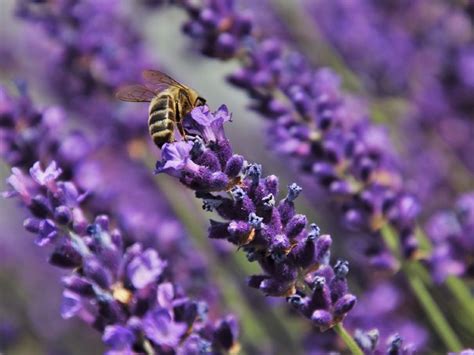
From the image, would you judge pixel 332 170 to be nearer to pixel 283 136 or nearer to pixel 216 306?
pixel 283 136

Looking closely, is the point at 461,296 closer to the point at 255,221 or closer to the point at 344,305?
the point at 344,305

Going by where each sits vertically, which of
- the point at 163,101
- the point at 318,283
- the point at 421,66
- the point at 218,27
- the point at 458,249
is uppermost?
the point at 421,66

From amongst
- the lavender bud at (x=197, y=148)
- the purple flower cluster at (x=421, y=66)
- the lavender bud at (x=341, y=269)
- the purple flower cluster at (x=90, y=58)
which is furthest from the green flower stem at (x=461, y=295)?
the purple flower cluster at (x=90, y=58)

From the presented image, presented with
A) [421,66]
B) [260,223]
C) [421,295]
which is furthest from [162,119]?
[421,66]

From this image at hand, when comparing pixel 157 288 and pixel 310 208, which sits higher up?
pixel 310 208

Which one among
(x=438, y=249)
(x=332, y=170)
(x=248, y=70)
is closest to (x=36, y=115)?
(x=248, y=70)

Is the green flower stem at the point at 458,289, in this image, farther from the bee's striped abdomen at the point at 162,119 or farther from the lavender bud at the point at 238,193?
the lavender bud at the point at 238,193
